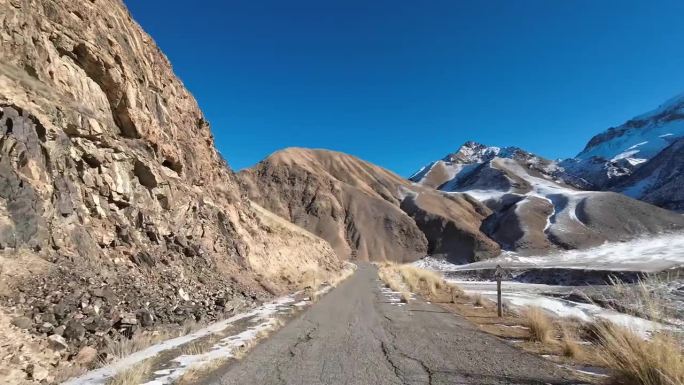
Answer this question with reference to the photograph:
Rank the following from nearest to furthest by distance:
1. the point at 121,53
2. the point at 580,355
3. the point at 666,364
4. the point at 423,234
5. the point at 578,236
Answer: the point at 666,364 → the point at 580,355 → the point at 121,53 → the point at 578,236 → the point at 423,234

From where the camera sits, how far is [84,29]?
15.2 m

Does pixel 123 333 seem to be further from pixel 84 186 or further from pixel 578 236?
pixel 578 236

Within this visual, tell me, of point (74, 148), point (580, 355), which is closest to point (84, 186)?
point (74, 148)

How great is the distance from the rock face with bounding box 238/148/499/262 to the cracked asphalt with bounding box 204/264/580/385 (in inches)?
3132

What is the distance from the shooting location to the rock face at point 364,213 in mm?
96250

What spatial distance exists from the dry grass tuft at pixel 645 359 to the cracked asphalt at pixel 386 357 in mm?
854

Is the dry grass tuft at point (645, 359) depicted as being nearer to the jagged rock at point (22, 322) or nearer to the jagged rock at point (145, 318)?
the jagged rock at point (145, 318)

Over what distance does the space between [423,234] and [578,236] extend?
110ft

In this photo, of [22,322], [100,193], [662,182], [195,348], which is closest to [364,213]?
[100,193]

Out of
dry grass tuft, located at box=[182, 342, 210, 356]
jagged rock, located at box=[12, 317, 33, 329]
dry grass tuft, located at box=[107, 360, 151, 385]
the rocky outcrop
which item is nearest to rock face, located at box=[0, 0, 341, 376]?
jagged rock, located at box=[12, 317, 33, 329]

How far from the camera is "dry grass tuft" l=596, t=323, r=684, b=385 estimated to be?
455 centimetres

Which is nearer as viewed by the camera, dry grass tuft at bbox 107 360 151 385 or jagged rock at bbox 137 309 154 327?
dry grass tuft at bbox 107 360 151 385

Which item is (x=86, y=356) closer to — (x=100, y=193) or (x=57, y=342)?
(x=57, y=342)

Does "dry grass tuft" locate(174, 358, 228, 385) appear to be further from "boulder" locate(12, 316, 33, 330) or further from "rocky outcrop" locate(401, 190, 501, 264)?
"rocky outcrop" locate(401, 190, 501, 264)
